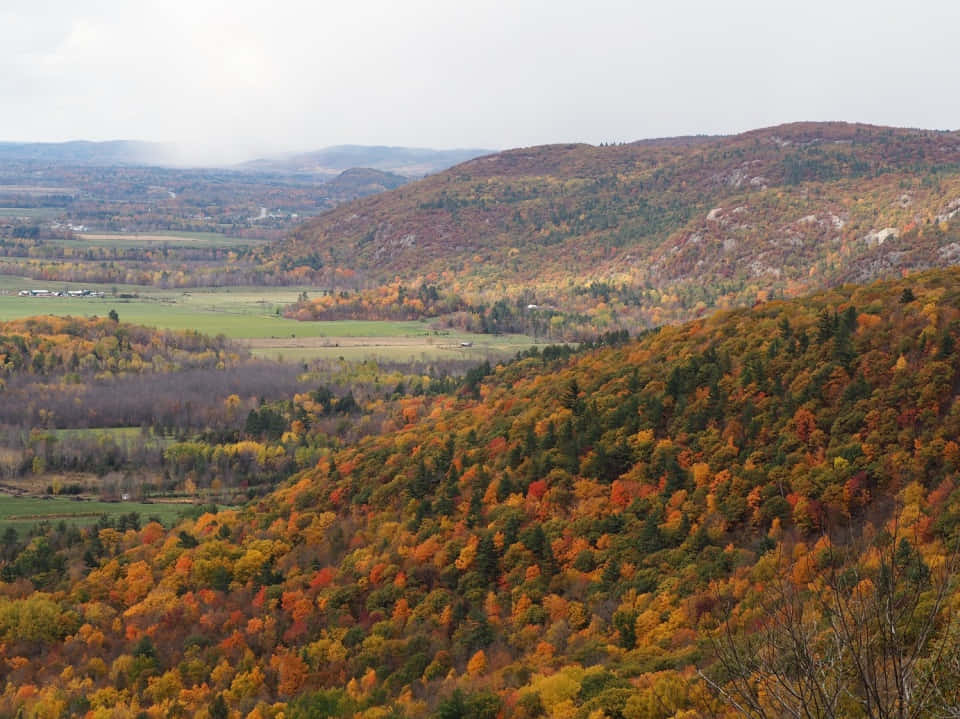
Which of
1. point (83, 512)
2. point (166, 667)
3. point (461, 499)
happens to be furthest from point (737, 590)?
point (83, 512)

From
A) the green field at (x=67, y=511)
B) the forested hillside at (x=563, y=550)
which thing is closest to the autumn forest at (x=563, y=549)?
the forested hillside at (x=563, y=550)

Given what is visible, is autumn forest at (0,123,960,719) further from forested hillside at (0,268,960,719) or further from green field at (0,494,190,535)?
green field at (0,494,190,535)

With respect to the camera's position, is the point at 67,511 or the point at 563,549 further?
the point at 67,511

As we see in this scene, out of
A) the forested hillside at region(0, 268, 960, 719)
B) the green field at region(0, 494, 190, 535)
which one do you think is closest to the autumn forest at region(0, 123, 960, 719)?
the forested hillside at region(0, 268, 960, 719)

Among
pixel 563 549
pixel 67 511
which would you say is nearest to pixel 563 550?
pixel 563 549

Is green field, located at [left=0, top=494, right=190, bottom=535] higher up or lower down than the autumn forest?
lower down

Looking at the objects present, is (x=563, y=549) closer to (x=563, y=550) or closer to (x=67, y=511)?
(x=563, y=550)

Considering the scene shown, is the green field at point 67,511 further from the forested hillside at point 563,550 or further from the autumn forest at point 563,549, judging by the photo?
the forested hillside at point 563,550
